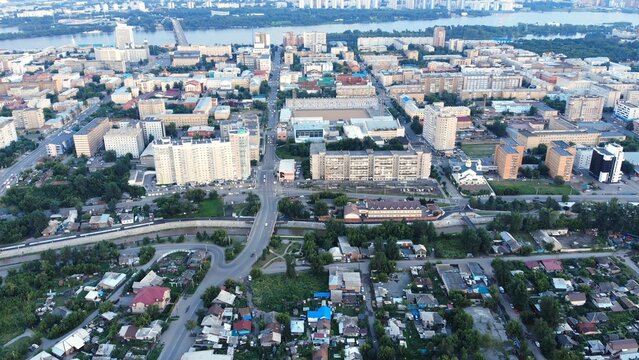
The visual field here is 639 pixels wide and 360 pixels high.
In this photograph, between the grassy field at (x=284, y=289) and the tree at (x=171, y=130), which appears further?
the tree at (x=171, y=130)

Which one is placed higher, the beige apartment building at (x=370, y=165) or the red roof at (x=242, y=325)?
the beige apartment building at (x=370, y=165)

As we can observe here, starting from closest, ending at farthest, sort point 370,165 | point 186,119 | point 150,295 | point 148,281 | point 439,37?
point 150,295, point 148,281, point 370,165, point 186,119, point 439,37

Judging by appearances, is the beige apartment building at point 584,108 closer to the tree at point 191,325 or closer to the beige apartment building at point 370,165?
the beige apartment building at point 370,165

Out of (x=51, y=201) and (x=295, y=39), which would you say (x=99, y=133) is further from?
(x=295, y=39)

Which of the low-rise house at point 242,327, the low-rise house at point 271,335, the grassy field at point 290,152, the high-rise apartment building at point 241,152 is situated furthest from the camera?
the grassy field at point 290,152

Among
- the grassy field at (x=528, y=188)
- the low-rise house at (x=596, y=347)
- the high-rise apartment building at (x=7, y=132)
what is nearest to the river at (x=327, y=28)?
the high-rise apartment building at (x=7, y=132)

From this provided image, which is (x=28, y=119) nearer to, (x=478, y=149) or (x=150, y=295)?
(x=150, y=295)

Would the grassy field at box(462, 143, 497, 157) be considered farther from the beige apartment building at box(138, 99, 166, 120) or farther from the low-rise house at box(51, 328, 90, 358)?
the low-rise house at box(51, 328, 90, 358)

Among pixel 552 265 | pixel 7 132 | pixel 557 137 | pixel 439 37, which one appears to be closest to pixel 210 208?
pixel 552 265
